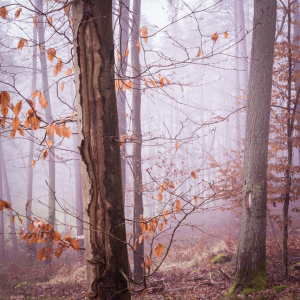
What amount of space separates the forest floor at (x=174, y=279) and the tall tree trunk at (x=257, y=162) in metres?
0.43

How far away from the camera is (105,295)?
188 centimetres

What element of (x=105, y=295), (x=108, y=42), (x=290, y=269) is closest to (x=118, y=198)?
(x=105, y=295)

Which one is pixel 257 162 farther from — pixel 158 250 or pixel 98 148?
pixel 98 148

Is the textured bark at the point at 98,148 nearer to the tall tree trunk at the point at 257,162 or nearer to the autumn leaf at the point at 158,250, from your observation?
the autumn leaf at the point at 158,250

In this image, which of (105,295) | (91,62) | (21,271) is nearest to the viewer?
(105,295)

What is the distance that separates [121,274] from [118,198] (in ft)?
2.01

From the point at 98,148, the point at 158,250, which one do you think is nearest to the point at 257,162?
the point at 158,250

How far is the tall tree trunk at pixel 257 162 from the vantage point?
510cm

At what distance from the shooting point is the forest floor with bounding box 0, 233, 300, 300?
5259 mm

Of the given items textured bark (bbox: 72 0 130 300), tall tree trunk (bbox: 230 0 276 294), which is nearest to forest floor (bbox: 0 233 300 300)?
tall tree trunk (bbox: 230 0 276 294)

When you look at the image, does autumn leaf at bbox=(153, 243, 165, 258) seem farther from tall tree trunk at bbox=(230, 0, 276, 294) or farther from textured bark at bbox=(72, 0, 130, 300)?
tall tree trunk at bbox=(230, 0, 276, 294)

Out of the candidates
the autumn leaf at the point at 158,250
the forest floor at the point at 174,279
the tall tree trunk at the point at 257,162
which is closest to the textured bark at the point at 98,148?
the autumn leaf at the point at 158,250

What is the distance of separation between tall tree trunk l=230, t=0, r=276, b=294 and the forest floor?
0.43m

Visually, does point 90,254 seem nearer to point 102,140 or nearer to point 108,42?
point 102,140
